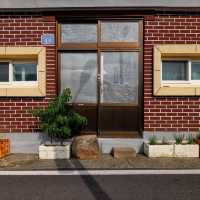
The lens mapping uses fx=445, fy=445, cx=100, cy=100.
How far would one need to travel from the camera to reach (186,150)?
1055 cm

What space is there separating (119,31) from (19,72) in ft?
9.29

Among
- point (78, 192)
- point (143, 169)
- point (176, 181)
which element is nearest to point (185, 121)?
point (143, 169)

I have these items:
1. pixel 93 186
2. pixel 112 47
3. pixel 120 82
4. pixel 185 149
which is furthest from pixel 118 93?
pixel 93 186

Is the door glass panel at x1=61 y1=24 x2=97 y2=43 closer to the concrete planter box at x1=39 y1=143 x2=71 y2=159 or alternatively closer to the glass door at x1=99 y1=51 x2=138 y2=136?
the glass door at x1=99 y1=51 x2=138 y2=136

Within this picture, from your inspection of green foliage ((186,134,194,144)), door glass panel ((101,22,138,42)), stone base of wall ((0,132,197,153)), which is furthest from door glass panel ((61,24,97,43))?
green foliage ((186,134,194,144))

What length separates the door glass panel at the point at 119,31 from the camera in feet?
37.7

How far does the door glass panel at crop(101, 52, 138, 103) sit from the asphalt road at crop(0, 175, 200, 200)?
10.9 feet

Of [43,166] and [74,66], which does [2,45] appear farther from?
[43,166]

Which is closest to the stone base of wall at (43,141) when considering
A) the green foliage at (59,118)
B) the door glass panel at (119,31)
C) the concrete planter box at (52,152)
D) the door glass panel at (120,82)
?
the green foliage at (59,118)

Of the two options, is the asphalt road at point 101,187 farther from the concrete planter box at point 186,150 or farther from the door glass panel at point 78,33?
the door glass panel at point 78,33

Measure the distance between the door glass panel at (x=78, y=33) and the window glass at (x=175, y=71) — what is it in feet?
6.56

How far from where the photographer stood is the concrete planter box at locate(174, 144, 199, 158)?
10.5 m

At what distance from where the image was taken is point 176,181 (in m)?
8.13

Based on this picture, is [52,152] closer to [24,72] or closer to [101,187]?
[24,72]
